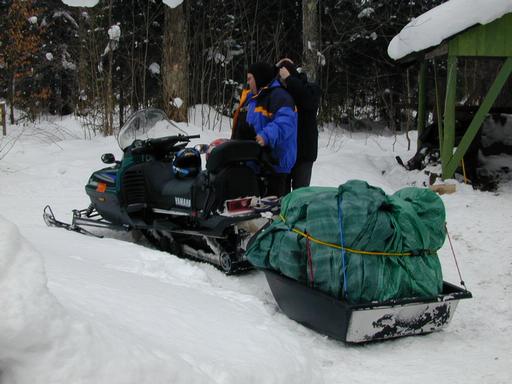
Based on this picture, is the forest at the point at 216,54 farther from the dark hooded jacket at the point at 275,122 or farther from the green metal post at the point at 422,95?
the dark hooded jacket at the point at 275,122

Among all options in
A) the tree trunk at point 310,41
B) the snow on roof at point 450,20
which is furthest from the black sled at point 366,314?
the tree trunk at point 310,41

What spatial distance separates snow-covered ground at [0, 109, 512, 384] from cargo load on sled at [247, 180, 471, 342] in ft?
0.54

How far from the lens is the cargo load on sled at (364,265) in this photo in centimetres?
373

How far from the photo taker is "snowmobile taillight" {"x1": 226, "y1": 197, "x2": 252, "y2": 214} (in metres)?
5.16

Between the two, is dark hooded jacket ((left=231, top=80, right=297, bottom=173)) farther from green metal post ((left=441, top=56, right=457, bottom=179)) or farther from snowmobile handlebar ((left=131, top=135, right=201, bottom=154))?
green metal post ((left=441, top=56, right=457, bottom=179))

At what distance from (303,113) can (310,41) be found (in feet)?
23.2

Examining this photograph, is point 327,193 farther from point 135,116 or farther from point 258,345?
point 135,116

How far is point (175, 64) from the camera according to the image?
42.9 feet

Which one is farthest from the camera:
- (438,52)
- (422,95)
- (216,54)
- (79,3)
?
(216,54)

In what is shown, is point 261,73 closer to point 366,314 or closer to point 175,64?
point 366,314

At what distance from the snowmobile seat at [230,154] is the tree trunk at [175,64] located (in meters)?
8.01

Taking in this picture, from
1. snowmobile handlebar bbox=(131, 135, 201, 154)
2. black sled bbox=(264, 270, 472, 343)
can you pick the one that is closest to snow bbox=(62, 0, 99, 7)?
snowmobile handlebar bbox=(131, 135, 201, 154)

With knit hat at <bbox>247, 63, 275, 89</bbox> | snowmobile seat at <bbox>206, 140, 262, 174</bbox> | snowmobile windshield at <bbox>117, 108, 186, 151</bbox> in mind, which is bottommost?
snowmobile seat at <bbox>206, 140, 262, 174</bbox>

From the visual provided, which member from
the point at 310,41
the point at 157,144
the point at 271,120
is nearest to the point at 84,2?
the point at 310,41
